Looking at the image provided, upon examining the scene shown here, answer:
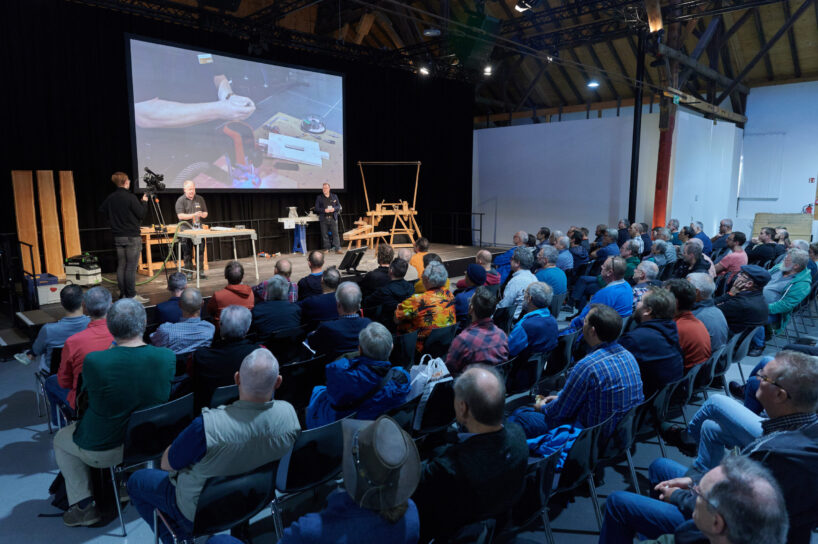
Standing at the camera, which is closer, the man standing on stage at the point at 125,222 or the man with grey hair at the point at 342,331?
the man with grey hair at the point at 342,331

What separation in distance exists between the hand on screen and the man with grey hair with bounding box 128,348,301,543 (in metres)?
8.31

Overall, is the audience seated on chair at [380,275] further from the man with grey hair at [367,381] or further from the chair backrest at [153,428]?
the chair backrest at [153,428]

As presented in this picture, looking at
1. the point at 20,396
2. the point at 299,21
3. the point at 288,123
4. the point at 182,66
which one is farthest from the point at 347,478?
the point at 299,21

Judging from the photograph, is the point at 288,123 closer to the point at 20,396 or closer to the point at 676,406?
the point at 20,396

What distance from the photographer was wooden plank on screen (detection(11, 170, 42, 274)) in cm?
696

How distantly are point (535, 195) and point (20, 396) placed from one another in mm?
11913

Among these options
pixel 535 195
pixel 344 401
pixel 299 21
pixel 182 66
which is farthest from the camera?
pixel 535 195

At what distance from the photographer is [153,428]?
2.31 meters

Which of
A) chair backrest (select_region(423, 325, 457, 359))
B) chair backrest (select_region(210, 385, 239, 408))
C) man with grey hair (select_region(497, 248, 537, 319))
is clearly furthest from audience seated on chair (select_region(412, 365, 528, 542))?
man with grey hair (select_region(497, 248, 537, 319))

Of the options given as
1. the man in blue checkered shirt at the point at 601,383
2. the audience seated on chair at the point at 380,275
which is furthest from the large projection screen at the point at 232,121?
the man in blue checkered shirt at the point at 601,383

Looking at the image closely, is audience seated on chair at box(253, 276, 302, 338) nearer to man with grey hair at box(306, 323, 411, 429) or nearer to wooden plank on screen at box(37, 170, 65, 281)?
man with grey hair at box(306, 323, 411, 429)

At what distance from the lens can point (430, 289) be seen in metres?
3.97

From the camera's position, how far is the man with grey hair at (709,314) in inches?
136

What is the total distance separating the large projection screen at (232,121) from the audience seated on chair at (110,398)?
680cm
